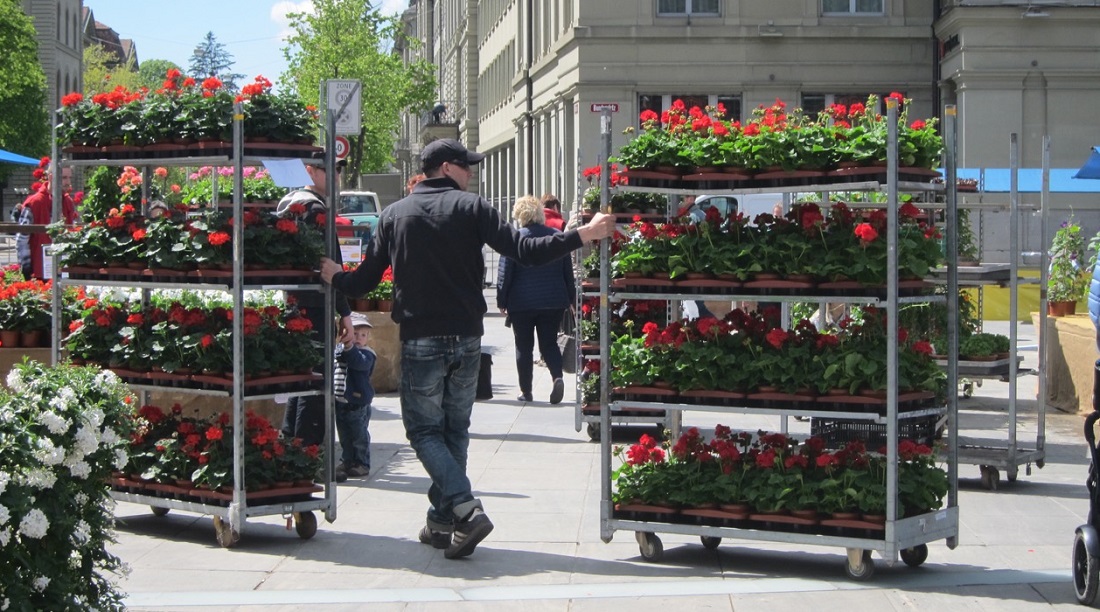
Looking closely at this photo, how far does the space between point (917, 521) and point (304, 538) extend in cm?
327

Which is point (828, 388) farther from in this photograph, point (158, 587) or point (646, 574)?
point (158, 587)

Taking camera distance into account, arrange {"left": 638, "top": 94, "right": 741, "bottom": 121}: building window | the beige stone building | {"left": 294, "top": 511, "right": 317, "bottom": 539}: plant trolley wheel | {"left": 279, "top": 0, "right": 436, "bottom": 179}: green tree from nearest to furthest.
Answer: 1. {"left": 294, "top": 511, "right": 317, "bottom": 539}: plant trolley wheel
2. the beige stone building
3. {"left": 638, "top": 94, "right": 741, "bottom": 121}: building window
4. {"left": 279, "top": 0, "right": 436, "bottom": 179}: green tree

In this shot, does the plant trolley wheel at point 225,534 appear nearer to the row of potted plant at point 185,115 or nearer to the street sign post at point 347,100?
the row of potted plant at point 185,115

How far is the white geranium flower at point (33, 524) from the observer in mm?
4645

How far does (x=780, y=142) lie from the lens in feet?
24.1

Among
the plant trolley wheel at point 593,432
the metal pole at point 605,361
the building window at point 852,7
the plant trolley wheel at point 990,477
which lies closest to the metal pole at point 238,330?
the metal pole at point 605,361

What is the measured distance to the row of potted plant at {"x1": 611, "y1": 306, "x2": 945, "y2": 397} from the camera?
7336 millimetres

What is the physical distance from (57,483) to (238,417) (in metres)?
3.08

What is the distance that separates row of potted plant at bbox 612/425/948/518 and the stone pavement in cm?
34

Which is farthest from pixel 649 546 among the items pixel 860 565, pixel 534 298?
pixel 534 298

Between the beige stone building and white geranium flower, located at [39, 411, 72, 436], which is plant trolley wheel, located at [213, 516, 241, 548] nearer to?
white geranium flower, located at [39, 411, 72, 436]

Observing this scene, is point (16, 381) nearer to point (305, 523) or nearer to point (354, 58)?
point (305, 523)

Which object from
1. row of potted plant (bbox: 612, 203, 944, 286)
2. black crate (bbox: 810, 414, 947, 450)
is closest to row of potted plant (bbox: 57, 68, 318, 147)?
row of potted plant (bbox: 612, 203, 944, 286)

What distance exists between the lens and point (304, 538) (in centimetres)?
833
